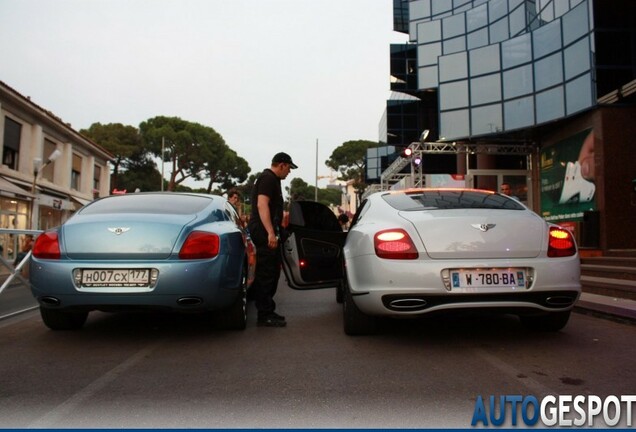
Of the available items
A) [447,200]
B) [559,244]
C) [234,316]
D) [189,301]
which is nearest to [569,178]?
[447,200]

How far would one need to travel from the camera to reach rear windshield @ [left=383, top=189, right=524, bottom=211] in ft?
13.7

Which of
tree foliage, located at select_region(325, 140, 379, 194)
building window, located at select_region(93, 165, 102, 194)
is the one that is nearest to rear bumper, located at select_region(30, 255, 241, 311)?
building window, located at select_region(93, 165, 102, 194)

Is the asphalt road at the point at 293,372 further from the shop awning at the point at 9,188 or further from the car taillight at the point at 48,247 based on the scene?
the shop awning at the point at 9,188

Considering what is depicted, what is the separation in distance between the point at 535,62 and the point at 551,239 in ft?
49.6

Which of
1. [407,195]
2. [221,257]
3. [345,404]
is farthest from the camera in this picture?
[407,195]

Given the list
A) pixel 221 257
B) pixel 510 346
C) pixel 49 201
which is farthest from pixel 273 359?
pixel 49 201

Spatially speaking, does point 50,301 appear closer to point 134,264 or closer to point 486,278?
point 134,264

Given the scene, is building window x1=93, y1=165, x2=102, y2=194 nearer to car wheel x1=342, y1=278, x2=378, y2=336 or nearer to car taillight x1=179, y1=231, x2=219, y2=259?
car taillight x1=179, y1=231, x2=219, y2=259

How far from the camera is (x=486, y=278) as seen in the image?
360cm

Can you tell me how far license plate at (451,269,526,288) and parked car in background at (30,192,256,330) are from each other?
1.89 m

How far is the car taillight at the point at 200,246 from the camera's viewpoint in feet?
13.0

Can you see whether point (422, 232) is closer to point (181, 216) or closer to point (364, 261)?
point (364, 261)

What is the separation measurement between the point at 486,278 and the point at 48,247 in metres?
3.48

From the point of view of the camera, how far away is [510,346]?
153 inches
